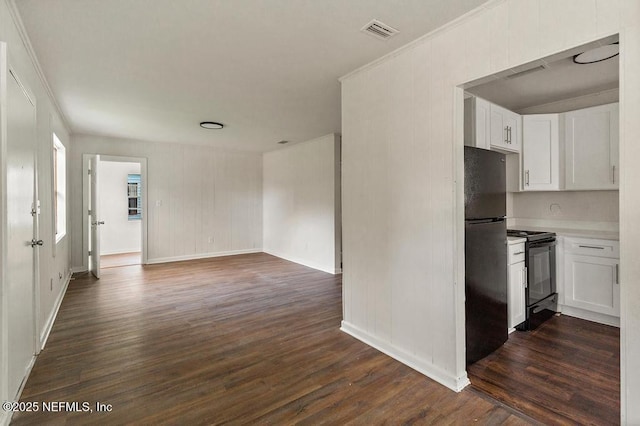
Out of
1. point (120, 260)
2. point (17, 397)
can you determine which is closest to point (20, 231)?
point (17, 397)

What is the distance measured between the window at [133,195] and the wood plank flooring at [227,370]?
4.16 metres

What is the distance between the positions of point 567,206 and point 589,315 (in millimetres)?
1247

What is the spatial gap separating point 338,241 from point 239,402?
3686 millimetres

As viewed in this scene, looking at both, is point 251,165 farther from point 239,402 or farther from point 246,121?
point 239,402

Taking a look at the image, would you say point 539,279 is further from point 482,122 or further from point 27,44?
point 27,44

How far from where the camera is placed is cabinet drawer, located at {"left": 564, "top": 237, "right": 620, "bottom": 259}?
9.82 feet

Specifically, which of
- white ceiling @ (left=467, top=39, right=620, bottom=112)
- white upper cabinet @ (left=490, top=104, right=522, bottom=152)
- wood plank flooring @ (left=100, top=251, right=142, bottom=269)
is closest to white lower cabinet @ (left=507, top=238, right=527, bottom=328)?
white upper cabinet @ (left=490, top=104, right=522, bottom=152)

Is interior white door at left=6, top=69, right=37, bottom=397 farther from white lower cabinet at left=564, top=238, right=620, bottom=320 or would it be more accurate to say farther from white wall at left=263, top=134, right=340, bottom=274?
white lower cabinet at left=564, top=238, right=620, bottom=320

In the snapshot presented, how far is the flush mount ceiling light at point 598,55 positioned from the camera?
7.64 feet

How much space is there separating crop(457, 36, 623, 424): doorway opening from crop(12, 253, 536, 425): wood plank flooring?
52 cm

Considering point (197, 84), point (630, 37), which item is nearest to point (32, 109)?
point (197, 84)

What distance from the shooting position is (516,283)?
2922 mm

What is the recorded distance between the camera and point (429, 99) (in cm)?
225

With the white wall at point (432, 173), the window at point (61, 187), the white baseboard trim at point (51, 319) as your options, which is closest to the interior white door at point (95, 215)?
the window at point (61, 187)
